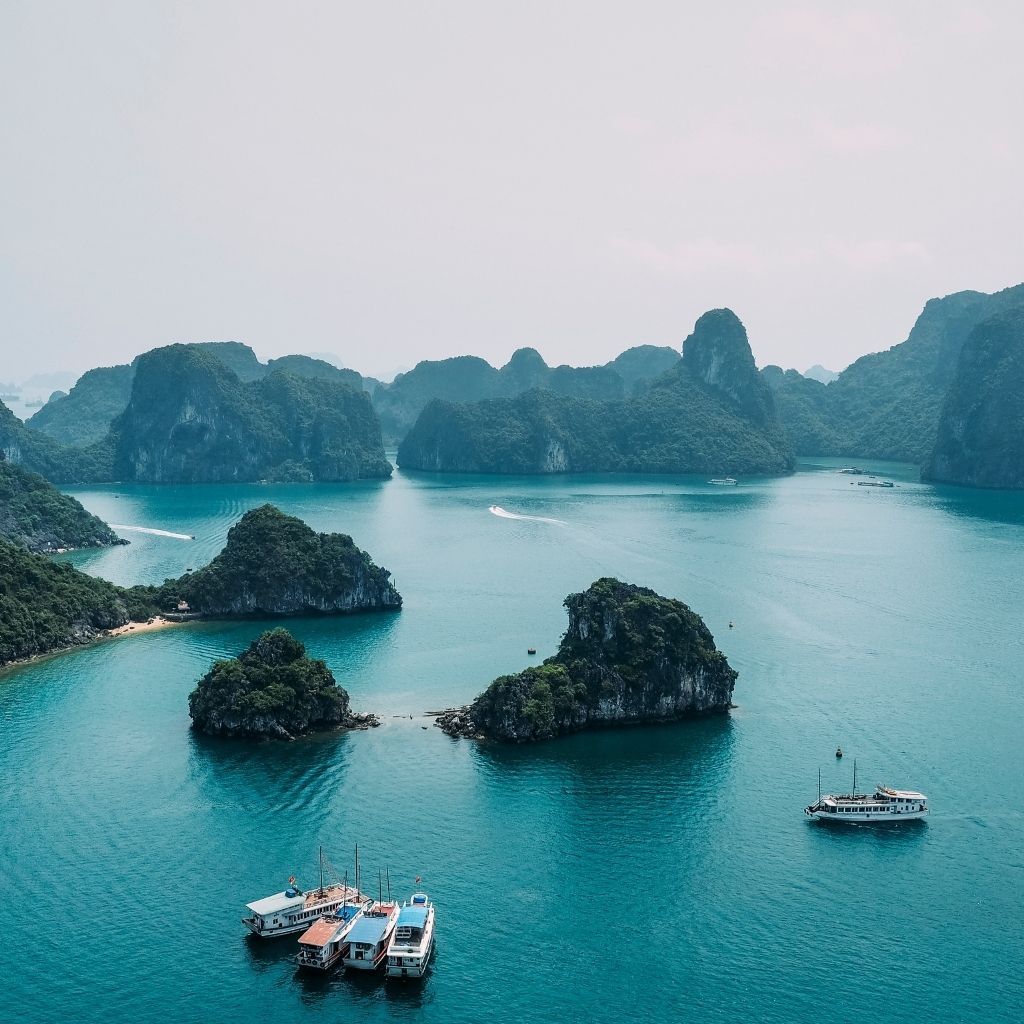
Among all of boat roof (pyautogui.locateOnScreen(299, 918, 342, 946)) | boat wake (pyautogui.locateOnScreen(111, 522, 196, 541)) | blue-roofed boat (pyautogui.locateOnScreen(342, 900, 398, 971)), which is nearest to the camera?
boat roof (pyautogui.locateOnScreen(299, 918, 342, 946))

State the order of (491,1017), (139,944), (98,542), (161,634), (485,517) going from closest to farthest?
(491,1017)
(139,944)
(161,634)
(98,542)
(485,517)

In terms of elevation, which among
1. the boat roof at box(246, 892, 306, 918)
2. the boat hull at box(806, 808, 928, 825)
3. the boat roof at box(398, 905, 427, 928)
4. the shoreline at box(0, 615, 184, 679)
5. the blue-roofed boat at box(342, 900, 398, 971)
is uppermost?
the shoreline at box(0, 615, 184, 679)

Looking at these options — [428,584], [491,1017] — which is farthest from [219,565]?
[491,1017]

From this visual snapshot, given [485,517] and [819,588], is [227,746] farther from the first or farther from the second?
[485,517]

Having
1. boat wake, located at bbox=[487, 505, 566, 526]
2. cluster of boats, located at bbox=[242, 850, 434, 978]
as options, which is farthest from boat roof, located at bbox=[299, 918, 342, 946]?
boat wake, located at bbox=[487, 505, 566, 526]

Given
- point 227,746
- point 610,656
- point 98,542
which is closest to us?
point 227,746

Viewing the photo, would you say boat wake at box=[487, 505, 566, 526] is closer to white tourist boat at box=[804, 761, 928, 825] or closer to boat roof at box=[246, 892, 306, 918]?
white tourist boat at box=[804, 761, 928, 825]

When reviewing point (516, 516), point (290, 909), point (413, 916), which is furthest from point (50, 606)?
point (516, 516)
